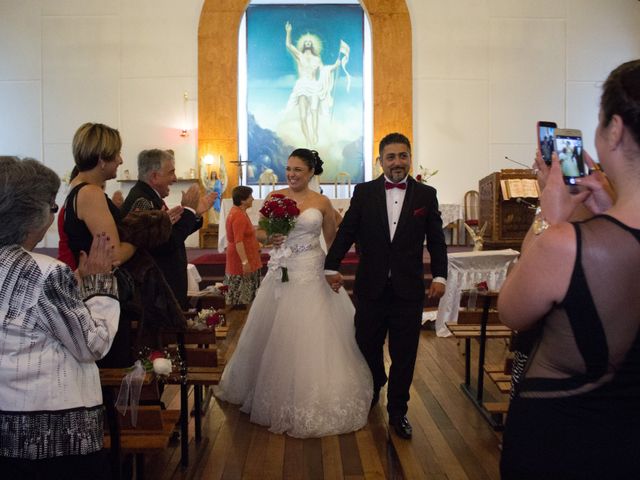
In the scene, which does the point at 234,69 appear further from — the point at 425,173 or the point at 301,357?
the point at 301,357

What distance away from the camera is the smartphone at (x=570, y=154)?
5.15 feet

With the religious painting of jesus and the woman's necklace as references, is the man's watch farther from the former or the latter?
the religious painting of jesus

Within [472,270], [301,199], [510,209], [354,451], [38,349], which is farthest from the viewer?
[510,209]

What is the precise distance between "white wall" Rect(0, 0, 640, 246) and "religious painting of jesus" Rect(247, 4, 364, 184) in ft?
4.44

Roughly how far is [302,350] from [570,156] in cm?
252

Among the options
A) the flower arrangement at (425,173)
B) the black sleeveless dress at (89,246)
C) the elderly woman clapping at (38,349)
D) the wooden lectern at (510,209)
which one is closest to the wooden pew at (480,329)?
the black sleeveless dress at (89,246)

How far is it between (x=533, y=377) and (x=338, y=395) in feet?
8.23

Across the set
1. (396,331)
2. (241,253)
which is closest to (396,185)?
(396,331)

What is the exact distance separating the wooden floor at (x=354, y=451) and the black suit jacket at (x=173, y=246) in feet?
3.02

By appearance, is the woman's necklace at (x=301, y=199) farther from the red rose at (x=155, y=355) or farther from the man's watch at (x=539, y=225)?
the man's watch at (x=539, y=225)

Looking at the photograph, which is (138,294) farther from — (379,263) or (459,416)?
(459,416)

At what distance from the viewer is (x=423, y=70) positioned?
41.8 feet

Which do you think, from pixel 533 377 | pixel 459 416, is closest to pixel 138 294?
pixel 533 377

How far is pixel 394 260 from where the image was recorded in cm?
379
